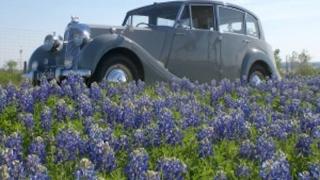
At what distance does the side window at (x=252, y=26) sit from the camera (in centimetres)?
1264

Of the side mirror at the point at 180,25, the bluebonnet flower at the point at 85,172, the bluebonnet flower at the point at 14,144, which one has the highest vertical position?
the side mirror at the point at 180,25

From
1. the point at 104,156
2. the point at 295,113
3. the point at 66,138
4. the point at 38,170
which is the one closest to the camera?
the point at 38,170

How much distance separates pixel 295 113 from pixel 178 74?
15.7 feet

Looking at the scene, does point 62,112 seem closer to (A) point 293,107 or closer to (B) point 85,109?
→ (B) point 85,109

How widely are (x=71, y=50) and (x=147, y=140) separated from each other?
5620mm

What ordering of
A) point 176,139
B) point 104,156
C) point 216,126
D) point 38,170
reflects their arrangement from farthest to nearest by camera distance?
point 216,126
point 176,139
point 104,156
point 38,170

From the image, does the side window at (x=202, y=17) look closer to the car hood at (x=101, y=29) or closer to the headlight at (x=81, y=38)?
the car hood at (x=101, y=29)

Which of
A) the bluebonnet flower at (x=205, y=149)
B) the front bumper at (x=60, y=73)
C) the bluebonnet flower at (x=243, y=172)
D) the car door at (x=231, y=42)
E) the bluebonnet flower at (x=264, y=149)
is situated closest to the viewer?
the bluebonnet flower at (x=243, y=172)

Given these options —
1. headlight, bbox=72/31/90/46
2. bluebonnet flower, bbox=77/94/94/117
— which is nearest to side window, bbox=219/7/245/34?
headlight, bbox=72/31/90/46

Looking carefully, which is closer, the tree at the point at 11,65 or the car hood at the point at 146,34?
the car hood at the point at 146,34

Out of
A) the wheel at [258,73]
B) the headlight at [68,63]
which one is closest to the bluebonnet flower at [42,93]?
the headlight at [68,63]

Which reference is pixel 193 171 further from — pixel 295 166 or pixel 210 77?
pixel 210 77

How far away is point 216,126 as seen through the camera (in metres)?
4.74

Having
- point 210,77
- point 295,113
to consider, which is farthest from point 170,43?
point 295,113
